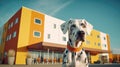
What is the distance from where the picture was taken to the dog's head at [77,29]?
9.18 feet

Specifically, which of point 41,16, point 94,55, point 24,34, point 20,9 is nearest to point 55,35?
point 41,16

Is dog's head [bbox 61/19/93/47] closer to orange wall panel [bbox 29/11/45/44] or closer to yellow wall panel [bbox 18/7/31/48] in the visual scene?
yellow wall panel [bbox 18/7/31/48]

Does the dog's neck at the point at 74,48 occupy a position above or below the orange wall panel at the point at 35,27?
below

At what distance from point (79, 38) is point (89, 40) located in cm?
3439

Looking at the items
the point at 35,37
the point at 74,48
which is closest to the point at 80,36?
the point at 74,48

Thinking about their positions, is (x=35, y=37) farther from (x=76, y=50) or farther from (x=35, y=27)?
(x=76, y=50)

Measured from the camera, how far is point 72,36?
304cm

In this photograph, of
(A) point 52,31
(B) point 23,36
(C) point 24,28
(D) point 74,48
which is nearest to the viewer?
(D) point 74,48

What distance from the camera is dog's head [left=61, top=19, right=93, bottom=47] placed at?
280 cm

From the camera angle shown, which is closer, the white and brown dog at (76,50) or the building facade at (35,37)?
the white and brown dog at (76,50)

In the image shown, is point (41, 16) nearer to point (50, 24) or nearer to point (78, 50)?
point (50, 24)

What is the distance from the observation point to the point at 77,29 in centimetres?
295

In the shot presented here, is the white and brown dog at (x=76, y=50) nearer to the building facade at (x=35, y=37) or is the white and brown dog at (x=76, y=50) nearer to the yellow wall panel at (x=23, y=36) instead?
the building facade at (x=35, y=37)

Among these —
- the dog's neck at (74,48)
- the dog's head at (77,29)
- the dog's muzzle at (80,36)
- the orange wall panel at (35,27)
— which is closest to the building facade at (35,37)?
the orange wall panel at (35,27)
